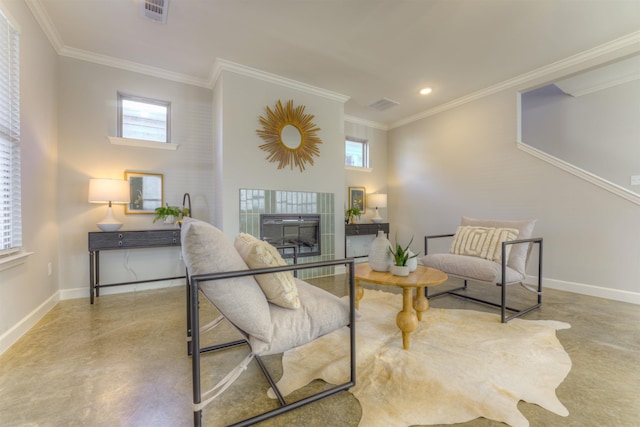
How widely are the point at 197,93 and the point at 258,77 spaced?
0.88m

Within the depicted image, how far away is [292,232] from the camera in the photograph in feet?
12.0

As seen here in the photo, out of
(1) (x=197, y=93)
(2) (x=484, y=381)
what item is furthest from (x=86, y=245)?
(2) (x=484, y=381)

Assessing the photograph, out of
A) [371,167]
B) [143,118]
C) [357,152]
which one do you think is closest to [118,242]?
[143,118]

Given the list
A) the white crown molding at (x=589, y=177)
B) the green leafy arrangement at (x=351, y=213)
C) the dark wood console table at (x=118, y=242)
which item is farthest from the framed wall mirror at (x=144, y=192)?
the white crown molding at (x=589, y=177)

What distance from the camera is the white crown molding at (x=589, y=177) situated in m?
2.71

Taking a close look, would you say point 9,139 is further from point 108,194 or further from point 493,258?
point 493,258

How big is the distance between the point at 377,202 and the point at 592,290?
2.91 meters

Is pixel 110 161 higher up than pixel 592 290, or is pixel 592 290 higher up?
pixel 110 161

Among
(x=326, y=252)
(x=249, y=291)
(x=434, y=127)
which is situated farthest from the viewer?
(x=434, y=127)

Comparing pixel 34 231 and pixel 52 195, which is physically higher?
pixel 52 195

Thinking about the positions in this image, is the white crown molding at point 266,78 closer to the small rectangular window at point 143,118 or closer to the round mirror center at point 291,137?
the round mirror center at point 291,137

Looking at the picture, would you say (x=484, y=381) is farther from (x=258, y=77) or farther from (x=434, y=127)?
(x=434, y=127)

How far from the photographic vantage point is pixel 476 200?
3910mm

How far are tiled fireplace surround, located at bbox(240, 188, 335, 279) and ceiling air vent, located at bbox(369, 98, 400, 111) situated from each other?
170 centimetres
